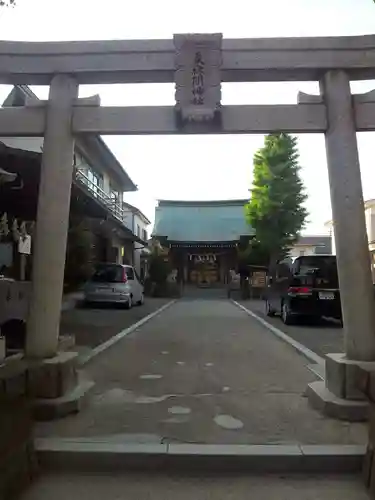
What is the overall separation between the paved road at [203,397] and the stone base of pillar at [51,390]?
0.15 m

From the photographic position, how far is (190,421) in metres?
5.18

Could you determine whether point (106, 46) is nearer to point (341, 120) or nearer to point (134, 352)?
point (341, 120)

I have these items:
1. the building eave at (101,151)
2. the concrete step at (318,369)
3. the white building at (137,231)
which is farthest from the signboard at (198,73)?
the white building at (137,231)

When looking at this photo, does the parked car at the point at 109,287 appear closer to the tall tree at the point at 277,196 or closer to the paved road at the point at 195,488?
the tall tree at the point at 277,196

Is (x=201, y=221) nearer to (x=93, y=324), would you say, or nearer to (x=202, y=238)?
(x=202, y=238)

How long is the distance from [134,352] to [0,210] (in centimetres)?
456

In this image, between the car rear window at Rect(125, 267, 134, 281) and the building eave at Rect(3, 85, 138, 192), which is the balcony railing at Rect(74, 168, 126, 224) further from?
the car rear window at Rect(125, 267, 134, 281)

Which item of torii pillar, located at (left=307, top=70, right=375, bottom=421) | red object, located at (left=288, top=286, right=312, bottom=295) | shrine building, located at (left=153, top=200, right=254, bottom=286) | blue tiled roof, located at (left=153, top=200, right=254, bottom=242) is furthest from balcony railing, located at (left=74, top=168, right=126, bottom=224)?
blue tiled roof, located at (left=153, top=200, right=254, bottom=242)

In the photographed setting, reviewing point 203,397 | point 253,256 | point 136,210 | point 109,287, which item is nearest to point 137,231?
point 136,210

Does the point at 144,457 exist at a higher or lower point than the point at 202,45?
lower

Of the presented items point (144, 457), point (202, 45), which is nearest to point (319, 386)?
point (144, 457)

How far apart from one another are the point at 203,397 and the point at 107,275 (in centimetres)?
1395

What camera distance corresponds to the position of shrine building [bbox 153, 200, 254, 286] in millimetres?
36825

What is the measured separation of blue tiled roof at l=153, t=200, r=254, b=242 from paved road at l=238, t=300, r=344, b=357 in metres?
21.8
